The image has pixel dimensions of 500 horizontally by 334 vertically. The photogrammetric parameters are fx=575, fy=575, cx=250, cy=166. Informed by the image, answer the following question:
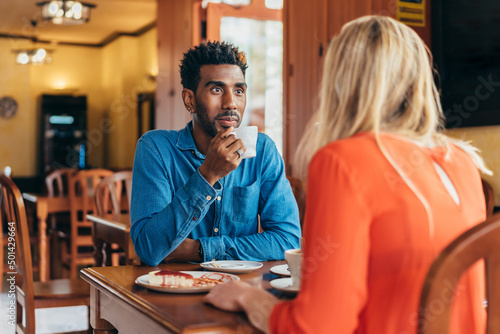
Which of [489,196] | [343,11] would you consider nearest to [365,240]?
[489,196]

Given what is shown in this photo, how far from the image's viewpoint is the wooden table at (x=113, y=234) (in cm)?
277

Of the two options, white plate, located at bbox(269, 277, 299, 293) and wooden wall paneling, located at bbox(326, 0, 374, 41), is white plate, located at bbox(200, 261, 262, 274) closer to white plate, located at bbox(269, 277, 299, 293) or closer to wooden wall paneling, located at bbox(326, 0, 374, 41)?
white plate, located at bbox(269, 277, 299, 293)

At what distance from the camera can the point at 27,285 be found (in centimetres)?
247

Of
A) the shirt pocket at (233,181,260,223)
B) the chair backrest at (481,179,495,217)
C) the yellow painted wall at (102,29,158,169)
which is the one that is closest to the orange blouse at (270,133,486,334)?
the shirt pocket at (233,181,260,223)

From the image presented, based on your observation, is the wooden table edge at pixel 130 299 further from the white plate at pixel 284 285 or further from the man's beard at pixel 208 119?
the man's beard at pixel 208 119

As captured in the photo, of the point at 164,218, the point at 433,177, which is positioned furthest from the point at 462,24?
the point at 433,177

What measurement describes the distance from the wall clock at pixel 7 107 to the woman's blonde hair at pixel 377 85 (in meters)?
10.5

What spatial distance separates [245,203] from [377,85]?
100 centimetres

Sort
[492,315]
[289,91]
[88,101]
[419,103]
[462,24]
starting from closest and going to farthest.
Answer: [492,315] → [419,103] → [462,24] → [289,91] → [88,101]

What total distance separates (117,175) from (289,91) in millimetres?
1317

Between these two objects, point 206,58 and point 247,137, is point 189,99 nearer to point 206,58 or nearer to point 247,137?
point 206,58

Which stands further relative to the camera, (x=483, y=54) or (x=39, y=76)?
(x=39, y=76)

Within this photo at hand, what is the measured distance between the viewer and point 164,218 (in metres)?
1.60

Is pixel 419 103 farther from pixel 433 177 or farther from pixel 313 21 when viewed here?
pixel 313 21
